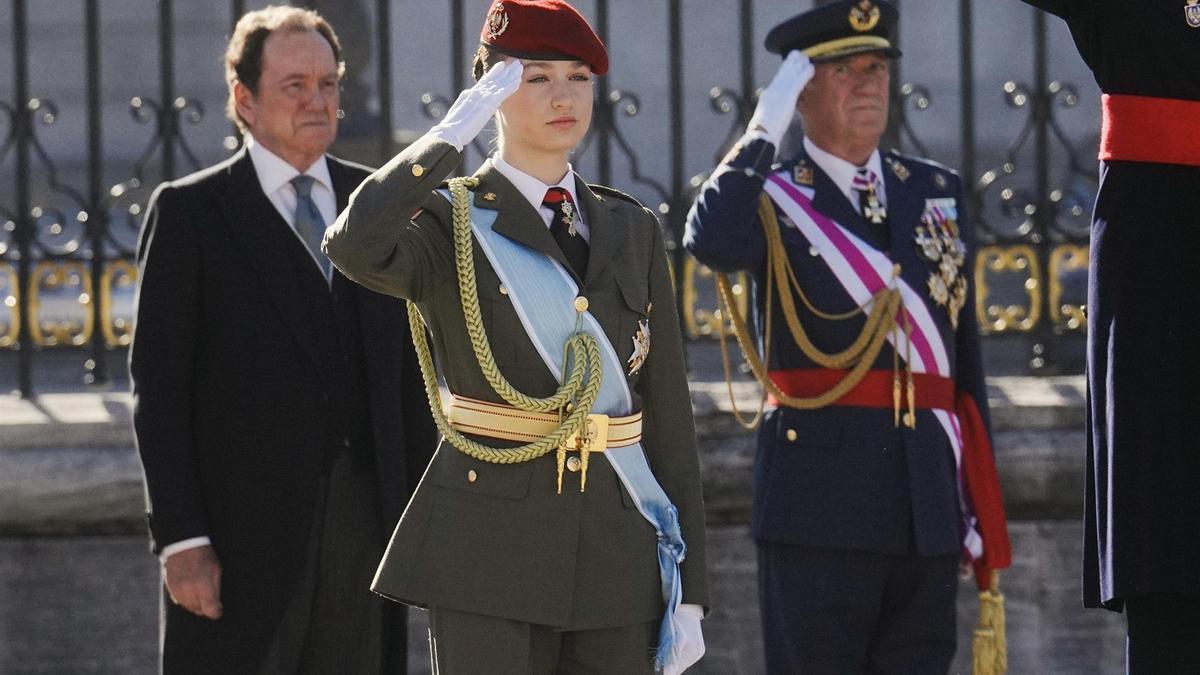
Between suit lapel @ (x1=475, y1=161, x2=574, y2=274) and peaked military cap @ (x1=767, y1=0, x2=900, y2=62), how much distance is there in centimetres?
146

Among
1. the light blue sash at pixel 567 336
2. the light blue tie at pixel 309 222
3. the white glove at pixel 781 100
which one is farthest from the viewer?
the white glove at pixel 781 100

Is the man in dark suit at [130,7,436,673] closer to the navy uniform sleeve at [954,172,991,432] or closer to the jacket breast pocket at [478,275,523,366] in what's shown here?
the jacket breast pocket at [478,275,523,366]

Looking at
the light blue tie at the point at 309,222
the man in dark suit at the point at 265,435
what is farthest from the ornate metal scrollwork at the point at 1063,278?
the light blue tie at the point at 309,222

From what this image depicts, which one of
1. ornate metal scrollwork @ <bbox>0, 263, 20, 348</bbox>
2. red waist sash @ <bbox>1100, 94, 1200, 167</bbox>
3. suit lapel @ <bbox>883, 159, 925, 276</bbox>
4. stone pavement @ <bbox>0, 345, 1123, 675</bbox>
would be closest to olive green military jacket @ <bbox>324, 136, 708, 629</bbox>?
red waist sash @ <bbox>1100, 94, 1200, 167</bbox>

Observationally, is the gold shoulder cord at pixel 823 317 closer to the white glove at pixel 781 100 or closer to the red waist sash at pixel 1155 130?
the white glove at pixel 781 100

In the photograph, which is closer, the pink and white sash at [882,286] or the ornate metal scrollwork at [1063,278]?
the pink and white sash at [882,286]

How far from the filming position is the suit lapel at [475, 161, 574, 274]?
3385mm

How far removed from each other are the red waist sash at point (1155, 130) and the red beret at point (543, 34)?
0.83 m

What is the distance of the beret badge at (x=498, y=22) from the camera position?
11.2ft

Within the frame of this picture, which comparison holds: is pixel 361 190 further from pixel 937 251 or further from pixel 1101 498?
pixel 937 251

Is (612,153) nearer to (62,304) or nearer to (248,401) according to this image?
(62,304)

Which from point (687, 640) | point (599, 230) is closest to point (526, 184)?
point (599, 230)

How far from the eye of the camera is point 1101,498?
315cm

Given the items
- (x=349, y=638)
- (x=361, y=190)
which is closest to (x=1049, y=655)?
(x=349, y=638)
